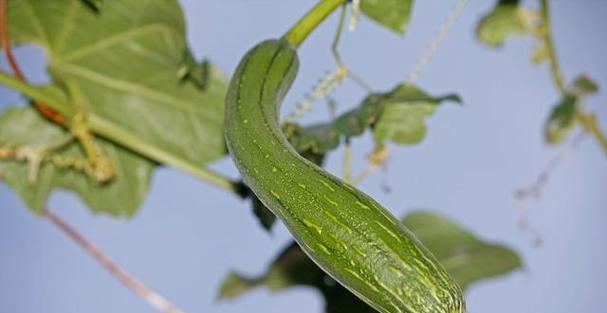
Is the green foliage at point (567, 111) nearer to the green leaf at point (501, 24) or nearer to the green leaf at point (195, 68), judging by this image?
the green leaf at point (501, 24)

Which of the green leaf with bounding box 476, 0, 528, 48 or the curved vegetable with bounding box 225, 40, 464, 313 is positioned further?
the green leaf with bounding box 476, 0, 528, 48

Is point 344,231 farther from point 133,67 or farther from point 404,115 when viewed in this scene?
point 133,67

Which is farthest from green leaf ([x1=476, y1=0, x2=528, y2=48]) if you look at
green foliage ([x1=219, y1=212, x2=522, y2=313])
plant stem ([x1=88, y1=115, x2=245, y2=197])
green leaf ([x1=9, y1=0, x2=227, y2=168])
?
plant stem ([x1=88, y1=115, x2=245, y2=197])

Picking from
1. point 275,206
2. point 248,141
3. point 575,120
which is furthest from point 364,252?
point 575,120

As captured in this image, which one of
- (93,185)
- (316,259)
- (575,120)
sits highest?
(316,259)

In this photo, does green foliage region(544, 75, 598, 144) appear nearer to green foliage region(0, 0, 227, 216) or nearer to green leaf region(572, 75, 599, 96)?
green leaf region(572, 75, 599, 96)

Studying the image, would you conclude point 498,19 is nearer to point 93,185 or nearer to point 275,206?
point 93,185

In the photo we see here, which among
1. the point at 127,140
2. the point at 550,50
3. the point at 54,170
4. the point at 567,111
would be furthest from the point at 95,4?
the point at 567,111
